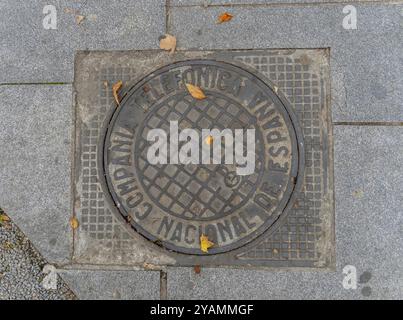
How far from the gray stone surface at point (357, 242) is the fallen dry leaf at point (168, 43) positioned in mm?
1388

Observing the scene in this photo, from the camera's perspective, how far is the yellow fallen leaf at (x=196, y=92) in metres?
3.15

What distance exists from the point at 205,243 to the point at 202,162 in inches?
23.3

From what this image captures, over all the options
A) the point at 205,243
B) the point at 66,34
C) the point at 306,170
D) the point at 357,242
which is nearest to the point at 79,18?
the point at 66,34

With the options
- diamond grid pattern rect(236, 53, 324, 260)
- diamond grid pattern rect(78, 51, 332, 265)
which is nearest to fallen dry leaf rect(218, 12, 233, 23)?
diamond grid pattern rect(78, 51, 332, 265)

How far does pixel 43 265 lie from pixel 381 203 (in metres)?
2.57

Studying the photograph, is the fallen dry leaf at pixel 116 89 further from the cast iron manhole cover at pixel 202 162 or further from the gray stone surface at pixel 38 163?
the gray stone surface at pixel 38 163

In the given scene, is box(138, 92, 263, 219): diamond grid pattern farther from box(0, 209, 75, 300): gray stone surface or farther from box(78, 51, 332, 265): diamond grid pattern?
box(0, 209, 75, 300): gray stone surface

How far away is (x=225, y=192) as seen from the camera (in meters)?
3.11

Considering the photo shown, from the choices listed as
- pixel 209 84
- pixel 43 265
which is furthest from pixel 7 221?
pixel 209 84

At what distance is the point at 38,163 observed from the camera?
3279mm

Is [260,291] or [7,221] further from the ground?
[7,221]

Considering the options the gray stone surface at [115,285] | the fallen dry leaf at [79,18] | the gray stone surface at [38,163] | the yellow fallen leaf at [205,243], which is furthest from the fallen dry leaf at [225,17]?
the gray stone surface at [115,285]

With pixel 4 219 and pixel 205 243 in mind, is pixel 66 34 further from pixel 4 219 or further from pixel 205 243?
pixel 205 243

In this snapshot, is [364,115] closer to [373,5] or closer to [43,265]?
[373,5]
